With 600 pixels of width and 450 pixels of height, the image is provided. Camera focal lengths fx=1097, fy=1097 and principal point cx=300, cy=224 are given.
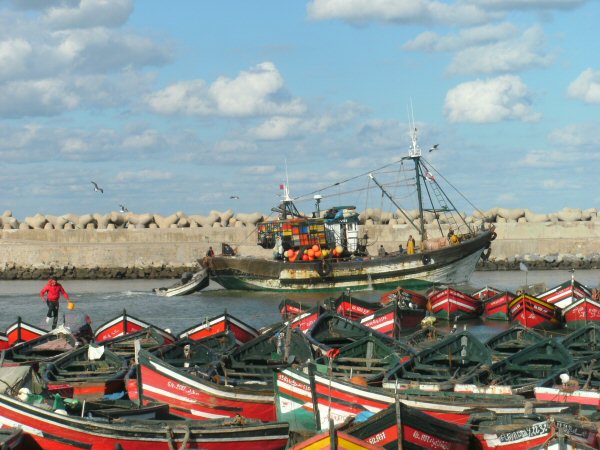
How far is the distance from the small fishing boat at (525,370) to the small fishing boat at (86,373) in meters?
5.96

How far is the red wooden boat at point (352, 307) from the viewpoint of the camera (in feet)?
105

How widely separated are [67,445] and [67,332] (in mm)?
10089

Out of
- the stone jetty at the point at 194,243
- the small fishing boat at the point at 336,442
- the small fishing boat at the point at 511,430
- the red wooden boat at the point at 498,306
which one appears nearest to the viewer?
the small fishing boat at the point at 336,442

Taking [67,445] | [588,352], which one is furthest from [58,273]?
[67,445]

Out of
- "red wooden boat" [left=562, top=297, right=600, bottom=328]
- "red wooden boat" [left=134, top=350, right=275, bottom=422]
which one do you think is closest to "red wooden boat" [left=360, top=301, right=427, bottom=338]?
"red wooden boat" [left=562, top=297, right=600, bottom=328]

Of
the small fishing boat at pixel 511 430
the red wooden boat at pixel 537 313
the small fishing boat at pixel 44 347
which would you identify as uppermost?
the small fishing boat at pixel 44 347

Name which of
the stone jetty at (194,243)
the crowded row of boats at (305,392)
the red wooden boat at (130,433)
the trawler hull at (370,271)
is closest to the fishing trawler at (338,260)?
the trawler hull at (370,271)

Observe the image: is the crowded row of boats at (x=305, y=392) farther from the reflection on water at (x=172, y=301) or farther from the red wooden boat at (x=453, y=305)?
the reflection on water at (x=172, y=301)

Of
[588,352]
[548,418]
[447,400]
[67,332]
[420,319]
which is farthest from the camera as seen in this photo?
[420,319]

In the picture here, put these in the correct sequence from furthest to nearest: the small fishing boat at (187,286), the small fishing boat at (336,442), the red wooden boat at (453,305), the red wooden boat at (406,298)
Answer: the small fishing boat at (187,286) → the red wooden boat at (453,305) → the red wooden boat at (406,298) → the small fishing boat at (336,442)

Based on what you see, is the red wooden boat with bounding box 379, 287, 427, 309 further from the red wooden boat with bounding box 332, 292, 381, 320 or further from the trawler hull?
the trawler hull

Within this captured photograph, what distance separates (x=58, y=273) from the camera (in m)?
60.2

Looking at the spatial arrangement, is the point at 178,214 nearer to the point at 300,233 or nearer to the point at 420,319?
the point at 300,233

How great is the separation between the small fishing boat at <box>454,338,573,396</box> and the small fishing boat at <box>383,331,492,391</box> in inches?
10.0
